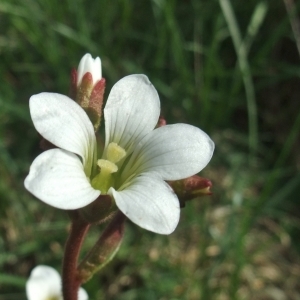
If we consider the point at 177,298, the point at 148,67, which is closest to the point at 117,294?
the point at 177,298

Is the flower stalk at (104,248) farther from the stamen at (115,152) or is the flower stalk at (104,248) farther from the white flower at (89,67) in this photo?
the white flower at (89,67)

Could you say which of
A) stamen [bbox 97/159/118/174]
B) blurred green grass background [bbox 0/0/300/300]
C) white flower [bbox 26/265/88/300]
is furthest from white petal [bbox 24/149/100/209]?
blurred green grass background [bbox 0/0/300/300]

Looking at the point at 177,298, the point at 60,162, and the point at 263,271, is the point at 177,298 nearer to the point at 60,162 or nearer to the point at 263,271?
the point at 263,271

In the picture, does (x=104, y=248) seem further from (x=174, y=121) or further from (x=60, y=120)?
(x=174, y=121)

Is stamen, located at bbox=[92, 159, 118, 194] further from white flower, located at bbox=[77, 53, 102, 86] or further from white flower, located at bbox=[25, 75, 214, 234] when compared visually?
white flower, located at bbox=[77, 53, 102, 86]

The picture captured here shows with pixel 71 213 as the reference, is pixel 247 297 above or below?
below

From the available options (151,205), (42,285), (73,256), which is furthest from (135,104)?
(42,285)

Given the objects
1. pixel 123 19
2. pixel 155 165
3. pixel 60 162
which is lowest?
pixel 123 19
